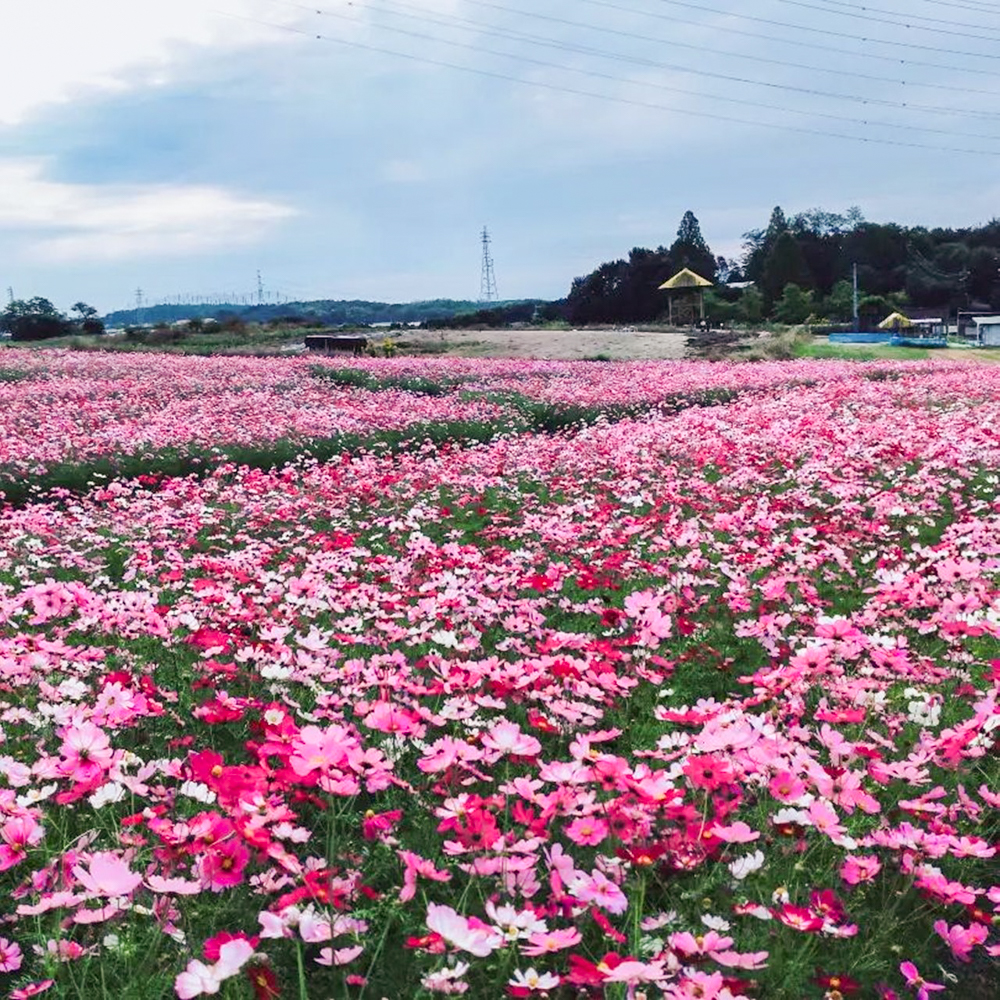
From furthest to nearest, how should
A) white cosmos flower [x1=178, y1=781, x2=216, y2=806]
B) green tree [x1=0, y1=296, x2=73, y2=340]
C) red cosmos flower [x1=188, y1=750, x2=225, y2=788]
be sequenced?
green tree [x1=0, y1=296, x2=73, y2=340] → white cosmos flower [x1=178, y1=781, x2=216, y2=806] → red cosmos flower [x1=188, y1=750, x2=225, y2=788]

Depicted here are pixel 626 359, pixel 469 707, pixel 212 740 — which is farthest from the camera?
pixel 626 359

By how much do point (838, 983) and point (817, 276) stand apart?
88.6 meters

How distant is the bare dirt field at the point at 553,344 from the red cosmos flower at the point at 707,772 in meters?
33.0

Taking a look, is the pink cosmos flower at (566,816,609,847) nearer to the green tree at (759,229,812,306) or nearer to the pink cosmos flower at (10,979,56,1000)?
the pink cosmos flower at (10,979,56,1000)

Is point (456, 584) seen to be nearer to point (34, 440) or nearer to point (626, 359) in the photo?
point (34, 440)

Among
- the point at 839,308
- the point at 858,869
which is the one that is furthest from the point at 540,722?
the point at 839,308

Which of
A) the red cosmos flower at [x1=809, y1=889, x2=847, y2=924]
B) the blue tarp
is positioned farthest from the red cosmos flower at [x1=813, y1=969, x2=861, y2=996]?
the blue tarp

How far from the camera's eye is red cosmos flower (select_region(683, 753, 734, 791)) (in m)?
2.42

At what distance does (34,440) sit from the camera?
12.9 meters

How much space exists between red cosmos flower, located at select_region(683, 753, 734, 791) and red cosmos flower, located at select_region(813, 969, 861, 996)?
484mm

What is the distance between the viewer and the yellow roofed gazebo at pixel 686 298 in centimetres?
5516

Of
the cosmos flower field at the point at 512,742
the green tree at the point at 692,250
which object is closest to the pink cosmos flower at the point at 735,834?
the cosmos flower field at the point at 512,742

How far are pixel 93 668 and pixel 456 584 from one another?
175cm

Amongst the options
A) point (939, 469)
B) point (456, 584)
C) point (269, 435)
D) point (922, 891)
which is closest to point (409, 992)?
point (922, 891)
